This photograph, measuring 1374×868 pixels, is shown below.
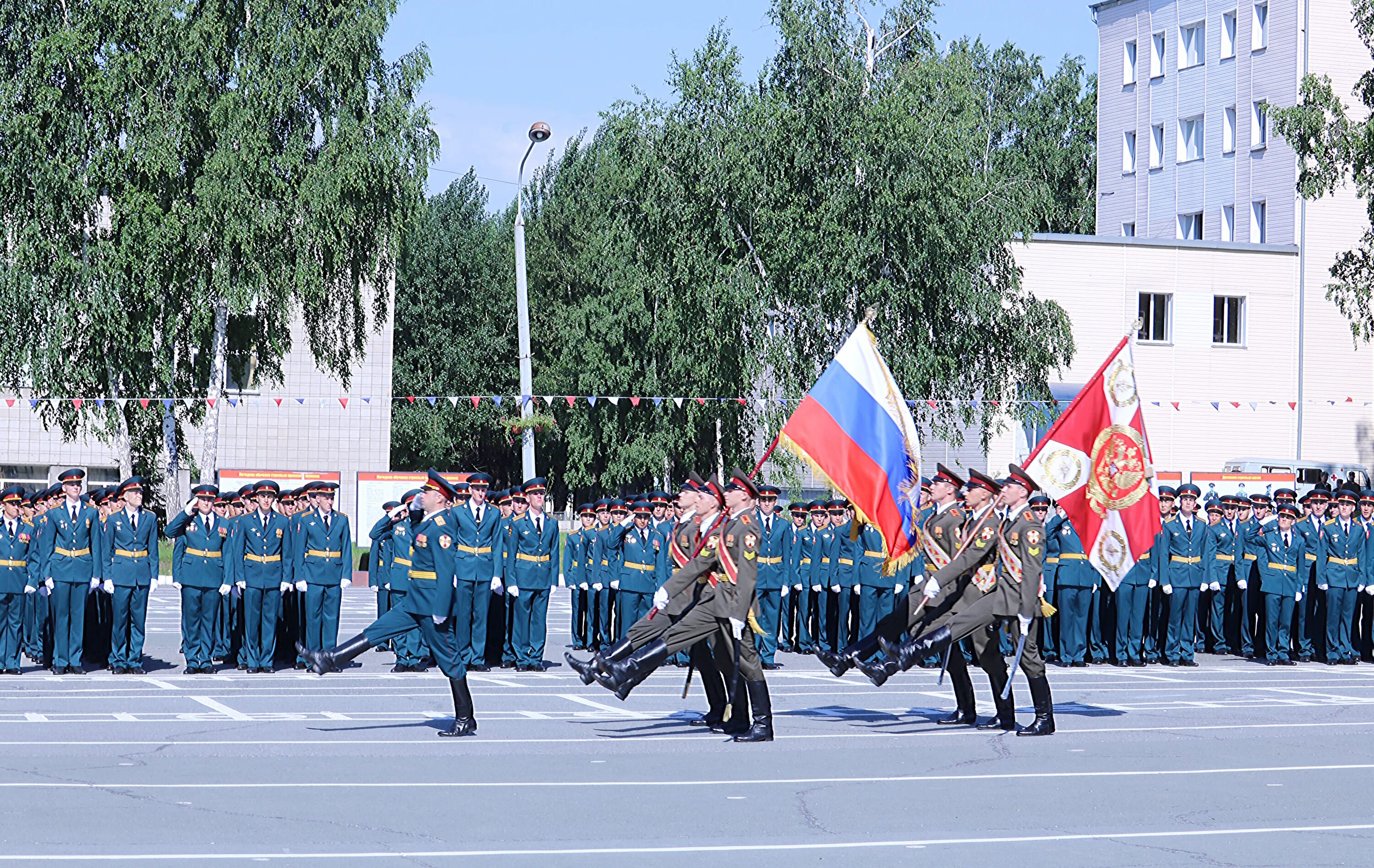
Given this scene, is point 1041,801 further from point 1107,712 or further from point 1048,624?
point 1048,624

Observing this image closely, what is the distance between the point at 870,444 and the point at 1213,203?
122 feet

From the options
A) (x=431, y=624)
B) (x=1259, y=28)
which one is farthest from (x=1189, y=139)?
(x=431, y=624)

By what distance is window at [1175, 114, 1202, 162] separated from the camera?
159 ft

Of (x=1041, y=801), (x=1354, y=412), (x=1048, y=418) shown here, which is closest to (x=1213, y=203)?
(x=1354, y=412)

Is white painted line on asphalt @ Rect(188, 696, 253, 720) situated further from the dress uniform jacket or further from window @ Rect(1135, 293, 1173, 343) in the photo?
window @ Rect(1135, 293, 1173, 343)

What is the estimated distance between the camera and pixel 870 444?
43.8 feet

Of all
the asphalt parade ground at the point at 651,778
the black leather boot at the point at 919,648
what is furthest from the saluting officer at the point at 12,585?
the black leather boot at the point at 919,648

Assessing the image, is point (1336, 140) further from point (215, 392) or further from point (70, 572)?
point (70, 572)

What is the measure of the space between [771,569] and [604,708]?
4.72 metres

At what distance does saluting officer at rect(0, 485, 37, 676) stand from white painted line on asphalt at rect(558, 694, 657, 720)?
4.90 m

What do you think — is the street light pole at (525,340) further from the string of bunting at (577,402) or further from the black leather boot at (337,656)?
the black leather boot at (337,656)

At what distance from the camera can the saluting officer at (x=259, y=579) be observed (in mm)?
16391

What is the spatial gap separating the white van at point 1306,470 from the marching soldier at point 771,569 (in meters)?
19.9

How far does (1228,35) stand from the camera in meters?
47.0
